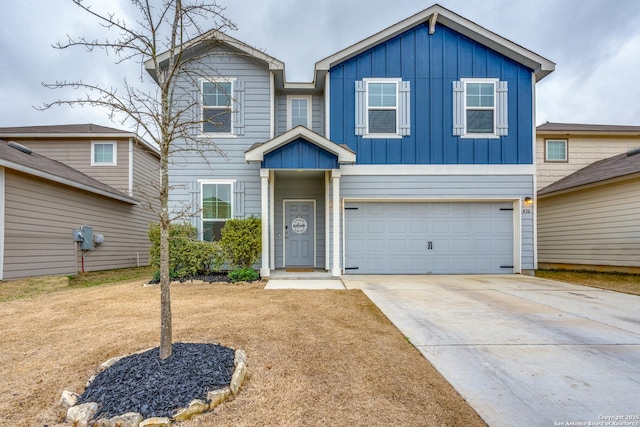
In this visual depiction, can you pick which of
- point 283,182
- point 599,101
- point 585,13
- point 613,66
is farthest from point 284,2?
point 599,101

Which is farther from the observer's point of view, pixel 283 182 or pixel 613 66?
pixel 613 66

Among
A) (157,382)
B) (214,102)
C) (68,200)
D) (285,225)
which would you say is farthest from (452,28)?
(68,200)

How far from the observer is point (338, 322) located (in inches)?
164

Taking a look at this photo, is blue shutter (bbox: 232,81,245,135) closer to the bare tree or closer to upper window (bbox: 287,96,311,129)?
upper window (bbox: 287,96,311,129)

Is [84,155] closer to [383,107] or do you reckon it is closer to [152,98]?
[383,107]

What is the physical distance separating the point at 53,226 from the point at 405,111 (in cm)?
1056

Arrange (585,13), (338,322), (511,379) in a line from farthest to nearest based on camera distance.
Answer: (585,13) < (338,322) < (511,379)

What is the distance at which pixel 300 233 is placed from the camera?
934cm

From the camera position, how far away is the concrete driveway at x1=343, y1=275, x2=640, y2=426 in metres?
2.22

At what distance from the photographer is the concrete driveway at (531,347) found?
7.29 ft

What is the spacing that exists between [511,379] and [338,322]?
210 centimetres

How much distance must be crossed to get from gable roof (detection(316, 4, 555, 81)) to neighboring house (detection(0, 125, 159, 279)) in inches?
227

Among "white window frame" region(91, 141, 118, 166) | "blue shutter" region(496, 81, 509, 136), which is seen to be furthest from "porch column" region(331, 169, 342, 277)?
"white window frame" region(91, 141, 118, 166)

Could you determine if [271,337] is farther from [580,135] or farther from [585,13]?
[585,13]
